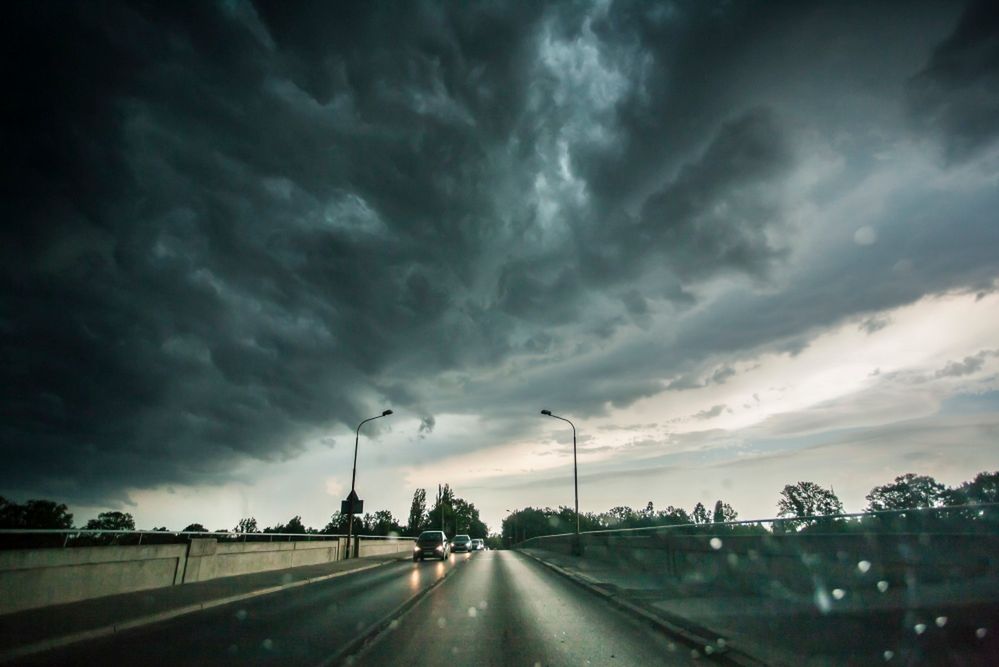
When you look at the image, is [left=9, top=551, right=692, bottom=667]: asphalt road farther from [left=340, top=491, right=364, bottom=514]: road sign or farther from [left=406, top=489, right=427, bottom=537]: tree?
[left=406, top=489, right=427, bottom=537]: tree

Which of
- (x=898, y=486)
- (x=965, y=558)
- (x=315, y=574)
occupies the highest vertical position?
(x=898, y=486)

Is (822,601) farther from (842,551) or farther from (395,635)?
(395,635)

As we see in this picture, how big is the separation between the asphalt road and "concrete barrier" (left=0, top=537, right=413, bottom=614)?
297 cm

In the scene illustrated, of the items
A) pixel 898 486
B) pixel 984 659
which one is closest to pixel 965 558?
pixel 984 659

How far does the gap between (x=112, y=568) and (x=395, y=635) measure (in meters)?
8.65

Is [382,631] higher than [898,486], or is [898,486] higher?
[898,486]

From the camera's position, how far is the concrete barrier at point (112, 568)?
1016cm

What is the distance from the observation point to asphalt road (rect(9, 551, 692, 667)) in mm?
6883

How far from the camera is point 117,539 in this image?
13.9 m

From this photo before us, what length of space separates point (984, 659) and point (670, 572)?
40.8 feet

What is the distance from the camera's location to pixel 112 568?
12688 millimetres

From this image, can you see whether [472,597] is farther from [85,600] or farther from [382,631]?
[85,600]

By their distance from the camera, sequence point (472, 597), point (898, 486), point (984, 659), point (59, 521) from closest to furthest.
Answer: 1. point (984, 659)
2. point (472, 597)
3. point (59, 521)
4. point (898, 486)

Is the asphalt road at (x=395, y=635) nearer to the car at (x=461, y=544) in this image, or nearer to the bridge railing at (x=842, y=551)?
the bridge railing at (x=842, y=551)
